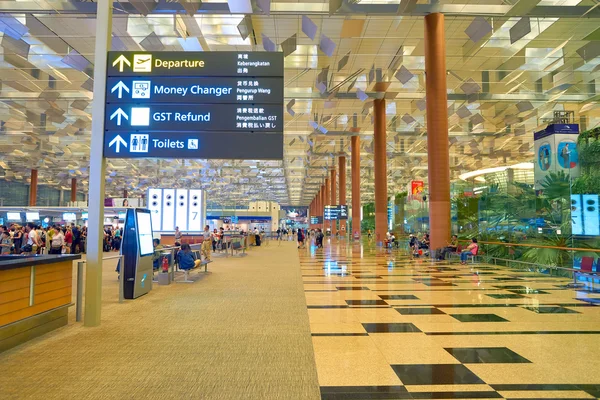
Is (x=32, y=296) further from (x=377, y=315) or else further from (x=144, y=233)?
(x=377, y=315)

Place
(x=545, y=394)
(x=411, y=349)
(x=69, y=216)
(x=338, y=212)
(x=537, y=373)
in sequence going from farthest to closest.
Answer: (x=338, y=212)
(x=69, y=216)
(x=411, y=349)
(x=537, y=373)
(x=545, y=394)

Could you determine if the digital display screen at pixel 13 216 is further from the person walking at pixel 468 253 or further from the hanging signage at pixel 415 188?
the person walking at pixel 468 253

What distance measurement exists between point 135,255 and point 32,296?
3.01 m

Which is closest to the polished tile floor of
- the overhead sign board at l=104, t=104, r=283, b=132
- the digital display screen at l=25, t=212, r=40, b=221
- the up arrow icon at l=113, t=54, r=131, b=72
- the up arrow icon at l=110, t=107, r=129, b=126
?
the overhead sign board at l=104, t=104, r=283, b=132

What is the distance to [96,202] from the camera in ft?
19.2

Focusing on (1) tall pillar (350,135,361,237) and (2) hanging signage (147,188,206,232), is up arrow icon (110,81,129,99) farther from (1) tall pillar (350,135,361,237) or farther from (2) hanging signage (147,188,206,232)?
(1) tall pillar (350,135,361,237)

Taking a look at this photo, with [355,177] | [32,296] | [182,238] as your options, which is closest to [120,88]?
[32,296]

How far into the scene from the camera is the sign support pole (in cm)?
572

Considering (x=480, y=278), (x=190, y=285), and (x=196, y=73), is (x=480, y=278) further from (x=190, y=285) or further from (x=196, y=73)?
(x=196, y=73)

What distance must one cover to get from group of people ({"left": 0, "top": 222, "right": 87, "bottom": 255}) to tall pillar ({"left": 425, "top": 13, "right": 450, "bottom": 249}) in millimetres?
15131

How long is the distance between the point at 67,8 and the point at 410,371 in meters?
14.4

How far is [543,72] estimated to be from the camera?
65.5 ft

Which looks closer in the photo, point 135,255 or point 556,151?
point 135,255

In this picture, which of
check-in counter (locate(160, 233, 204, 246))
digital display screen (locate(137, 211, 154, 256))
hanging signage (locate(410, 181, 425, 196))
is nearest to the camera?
digital display screen (locate(137, 211, 154, 256))
